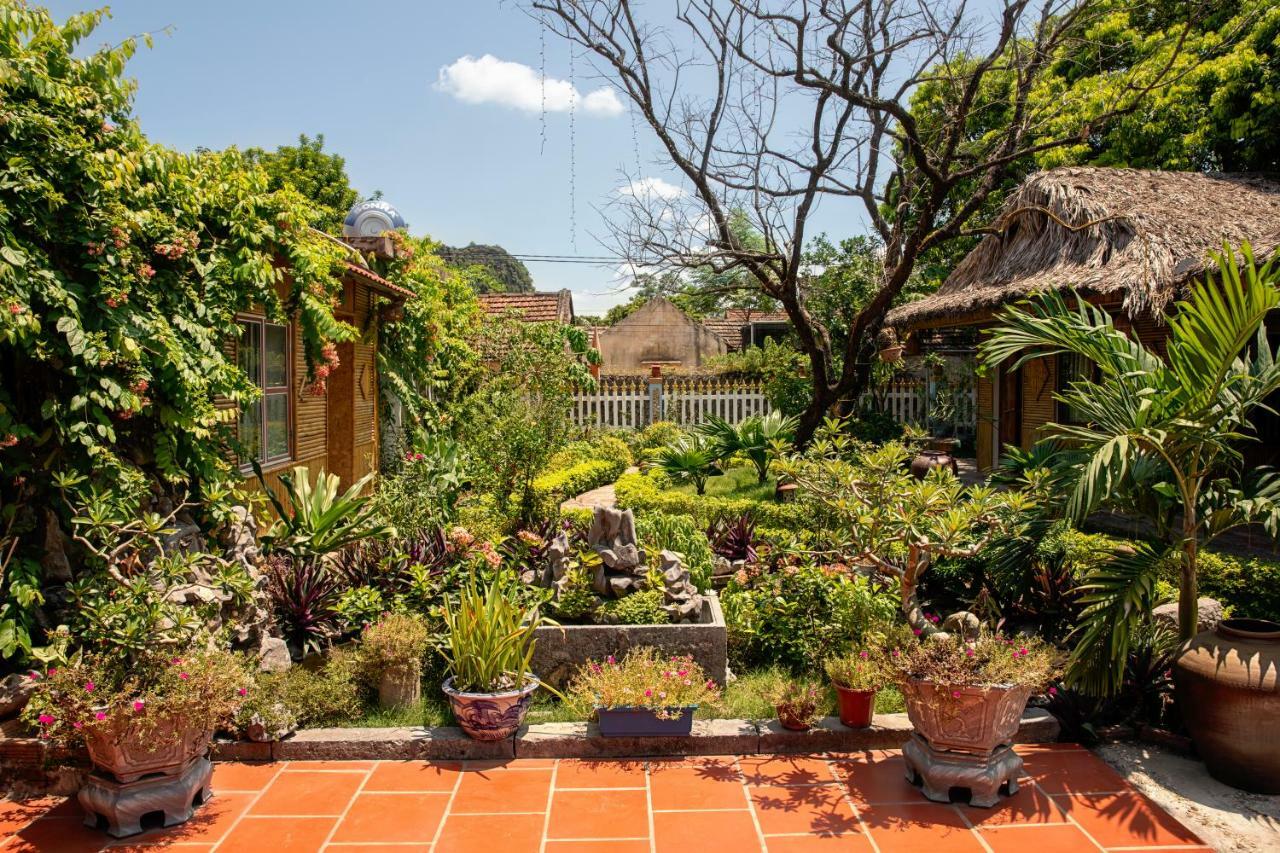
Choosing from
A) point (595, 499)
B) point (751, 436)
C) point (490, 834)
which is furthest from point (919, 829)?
point (751, 436)

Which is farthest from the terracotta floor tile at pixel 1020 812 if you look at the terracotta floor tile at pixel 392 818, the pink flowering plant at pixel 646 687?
the terracotta floor tile at pixel 392 818

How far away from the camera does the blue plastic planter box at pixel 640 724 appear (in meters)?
4.35

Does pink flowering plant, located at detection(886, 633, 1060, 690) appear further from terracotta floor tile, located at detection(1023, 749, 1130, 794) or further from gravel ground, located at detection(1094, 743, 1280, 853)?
gravel ground, located at detection(1094, 743, 1280, 853)

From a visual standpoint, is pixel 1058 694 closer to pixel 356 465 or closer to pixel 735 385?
pixel 356 465

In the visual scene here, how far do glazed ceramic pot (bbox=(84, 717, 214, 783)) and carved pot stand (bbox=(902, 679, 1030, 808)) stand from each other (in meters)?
3.34

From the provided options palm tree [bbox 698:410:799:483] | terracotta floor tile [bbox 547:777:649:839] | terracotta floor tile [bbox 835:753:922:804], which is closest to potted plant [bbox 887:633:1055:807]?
terracotta floor tile [bbox 835:753:922:804]

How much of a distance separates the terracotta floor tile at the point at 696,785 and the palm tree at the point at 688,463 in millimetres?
6237

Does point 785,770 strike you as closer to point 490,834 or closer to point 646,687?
point 646,687

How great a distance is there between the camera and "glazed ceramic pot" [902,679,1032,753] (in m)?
3.81

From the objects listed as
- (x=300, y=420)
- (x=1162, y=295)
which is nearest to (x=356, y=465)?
(x=300, y=420)

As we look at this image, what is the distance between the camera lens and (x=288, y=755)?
4.33m

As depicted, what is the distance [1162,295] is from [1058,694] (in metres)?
4.18

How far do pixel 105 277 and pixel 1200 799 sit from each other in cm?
589

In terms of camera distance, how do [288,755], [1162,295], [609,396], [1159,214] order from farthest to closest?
[609,396] → [1159,214] → [1162,295] → [288,755]
